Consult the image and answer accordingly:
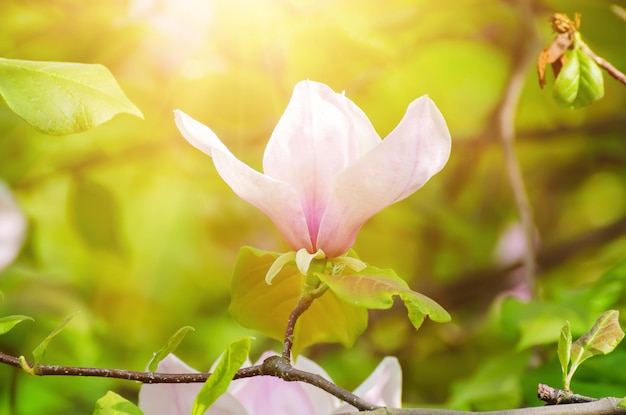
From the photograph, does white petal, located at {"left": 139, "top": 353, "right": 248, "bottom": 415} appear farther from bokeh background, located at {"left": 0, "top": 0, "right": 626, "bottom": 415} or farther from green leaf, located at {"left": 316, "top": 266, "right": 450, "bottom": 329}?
bokeh background, located at {"left": 0, "top": 0, "right": 626, "bottom": 415}

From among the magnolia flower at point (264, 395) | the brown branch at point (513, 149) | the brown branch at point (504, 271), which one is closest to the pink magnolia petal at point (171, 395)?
the magnolia flower at point (264, 395)

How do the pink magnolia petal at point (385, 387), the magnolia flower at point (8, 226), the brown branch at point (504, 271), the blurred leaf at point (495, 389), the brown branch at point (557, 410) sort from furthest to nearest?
the brown branch at point (504, 271), the magnolia flower at point (8, 226), the blurred leaf at point (495, 389), the pink magnolia petal at point (385, 387), the brown branch at point (557, 410)

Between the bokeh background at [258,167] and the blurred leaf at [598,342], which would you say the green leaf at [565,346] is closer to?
the blurred leaf at [598,342]

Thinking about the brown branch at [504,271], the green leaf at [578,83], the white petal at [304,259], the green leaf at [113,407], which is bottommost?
the green leaf at [113,407]

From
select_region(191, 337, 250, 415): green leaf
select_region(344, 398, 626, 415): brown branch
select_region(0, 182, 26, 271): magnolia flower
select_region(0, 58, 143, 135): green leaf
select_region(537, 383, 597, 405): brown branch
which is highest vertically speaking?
select_region(0, 182, 26, 271): magnolia flower

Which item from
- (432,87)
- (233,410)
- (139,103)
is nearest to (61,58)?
(139,103)

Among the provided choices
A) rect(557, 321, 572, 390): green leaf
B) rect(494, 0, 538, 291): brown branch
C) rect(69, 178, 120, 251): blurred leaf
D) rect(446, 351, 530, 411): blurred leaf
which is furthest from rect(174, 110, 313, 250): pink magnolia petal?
rect(69, 178, 120, 251): blurred leaf
